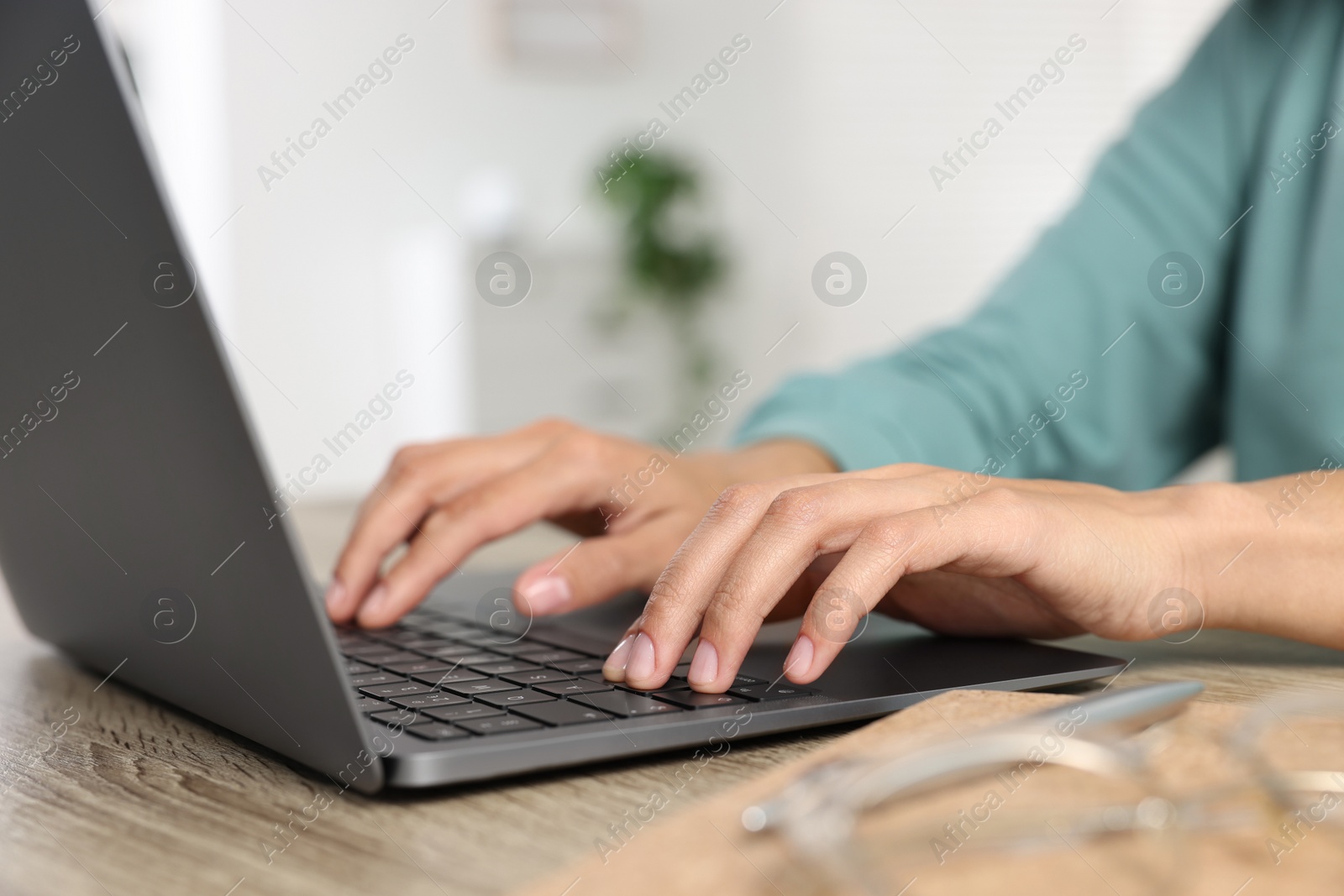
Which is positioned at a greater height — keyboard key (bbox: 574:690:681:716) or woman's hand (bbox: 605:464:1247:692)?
keyboard key (bbox: 574:690:681:716)

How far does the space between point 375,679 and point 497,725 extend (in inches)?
4.9

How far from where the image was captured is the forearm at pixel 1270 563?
56 cm

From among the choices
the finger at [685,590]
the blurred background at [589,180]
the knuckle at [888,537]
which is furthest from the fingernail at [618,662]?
the blurred background at [589,180]

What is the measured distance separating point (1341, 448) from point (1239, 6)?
426mm

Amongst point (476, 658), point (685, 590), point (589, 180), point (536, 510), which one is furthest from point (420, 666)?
point (589, 180)

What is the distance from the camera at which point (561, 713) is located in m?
0.41

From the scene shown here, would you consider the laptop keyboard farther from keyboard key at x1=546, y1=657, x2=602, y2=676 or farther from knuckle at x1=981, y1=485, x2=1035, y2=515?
knuckle at x1=981, y1=485, x2=1035, y2=515

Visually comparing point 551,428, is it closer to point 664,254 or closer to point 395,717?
point 395,717

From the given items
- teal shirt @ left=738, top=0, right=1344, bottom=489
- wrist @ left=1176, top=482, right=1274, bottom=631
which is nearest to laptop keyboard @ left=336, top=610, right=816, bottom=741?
wrist @ left=1176, top=482, right=1274, bottom=631

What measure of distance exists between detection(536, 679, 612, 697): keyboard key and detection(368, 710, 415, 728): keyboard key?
0.06 meters

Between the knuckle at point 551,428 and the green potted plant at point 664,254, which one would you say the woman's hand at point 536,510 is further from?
the green potted plant at point 664,254

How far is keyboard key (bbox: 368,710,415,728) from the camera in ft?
1.29

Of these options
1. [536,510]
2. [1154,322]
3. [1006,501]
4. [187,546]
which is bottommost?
[1154,322]

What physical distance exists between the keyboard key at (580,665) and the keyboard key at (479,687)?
0.04 meters
